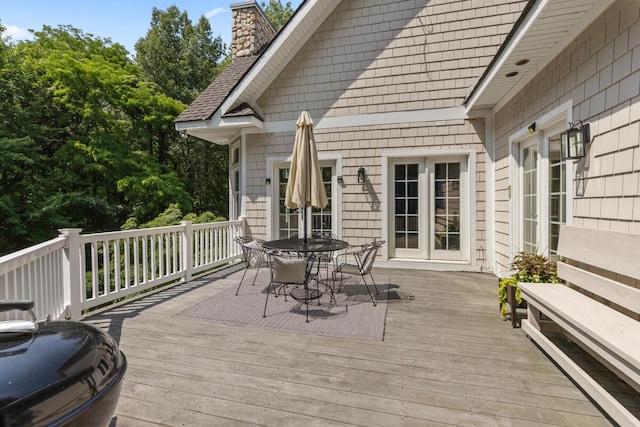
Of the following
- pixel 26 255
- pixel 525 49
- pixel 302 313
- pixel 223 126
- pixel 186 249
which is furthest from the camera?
pixel 223 126

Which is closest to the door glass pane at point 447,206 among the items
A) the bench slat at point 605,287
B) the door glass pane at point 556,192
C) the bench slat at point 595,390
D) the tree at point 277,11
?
the door glass pane at point 556,192

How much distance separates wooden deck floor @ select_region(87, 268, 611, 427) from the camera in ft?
6.22

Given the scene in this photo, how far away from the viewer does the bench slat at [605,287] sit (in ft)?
6.93

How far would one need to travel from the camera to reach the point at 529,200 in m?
4.52

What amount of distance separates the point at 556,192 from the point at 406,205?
259 cm

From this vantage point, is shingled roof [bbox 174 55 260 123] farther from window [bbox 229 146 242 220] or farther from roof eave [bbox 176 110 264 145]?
window [bbox 229 146 242 220]

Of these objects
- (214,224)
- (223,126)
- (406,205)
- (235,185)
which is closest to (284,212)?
(214,224)

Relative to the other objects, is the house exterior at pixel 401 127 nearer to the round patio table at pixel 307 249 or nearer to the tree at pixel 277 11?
the round patio table at pixel 307 249

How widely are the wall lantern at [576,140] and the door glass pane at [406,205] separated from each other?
2933 millimetres

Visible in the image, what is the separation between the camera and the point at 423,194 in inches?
235

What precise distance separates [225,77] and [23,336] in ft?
25.7

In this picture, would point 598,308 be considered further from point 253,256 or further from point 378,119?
Answer: point 378,119

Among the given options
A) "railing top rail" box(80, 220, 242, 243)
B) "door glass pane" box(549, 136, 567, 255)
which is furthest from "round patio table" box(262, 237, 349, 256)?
"door glass pane" box(549, 136, 567, 255)

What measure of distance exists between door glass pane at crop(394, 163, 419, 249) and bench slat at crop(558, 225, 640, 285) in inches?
120
